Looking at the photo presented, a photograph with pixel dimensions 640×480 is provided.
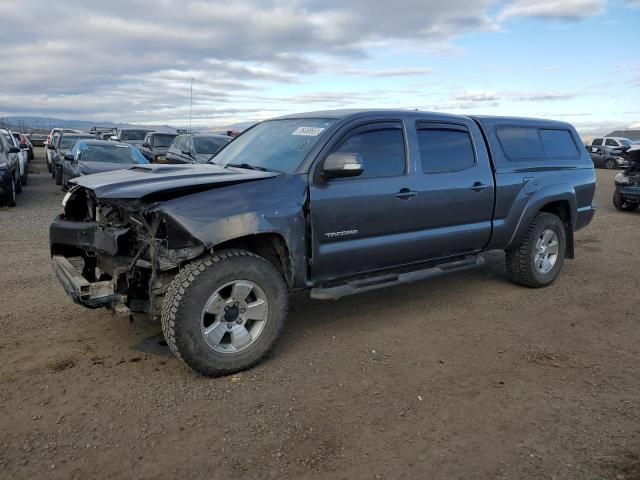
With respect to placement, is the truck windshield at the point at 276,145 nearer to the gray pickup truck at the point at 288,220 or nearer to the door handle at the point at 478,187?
the gray pickup truck at the point at 288,220

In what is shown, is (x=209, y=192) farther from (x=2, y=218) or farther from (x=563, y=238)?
(x=2, y=218)

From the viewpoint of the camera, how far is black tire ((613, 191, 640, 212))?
42.3 feet

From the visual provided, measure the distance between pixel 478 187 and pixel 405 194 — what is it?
40.8 inches

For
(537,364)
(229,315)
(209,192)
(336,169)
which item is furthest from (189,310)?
(537,364)

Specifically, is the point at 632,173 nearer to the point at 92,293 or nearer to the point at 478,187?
the point at 478,187

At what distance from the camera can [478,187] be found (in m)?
5.20

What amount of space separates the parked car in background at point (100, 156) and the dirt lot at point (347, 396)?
7.09 metres

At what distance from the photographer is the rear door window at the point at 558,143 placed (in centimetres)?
616

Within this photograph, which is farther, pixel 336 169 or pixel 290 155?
pixel 290 155

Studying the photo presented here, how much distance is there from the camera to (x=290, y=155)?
4359 millimetres

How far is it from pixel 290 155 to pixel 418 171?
1.20 metres

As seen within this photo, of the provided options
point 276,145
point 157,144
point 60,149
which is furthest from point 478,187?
point 60,149

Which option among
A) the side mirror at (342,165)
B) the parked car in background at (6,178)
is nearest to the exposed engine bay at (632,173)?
the side mirror at (342,165)

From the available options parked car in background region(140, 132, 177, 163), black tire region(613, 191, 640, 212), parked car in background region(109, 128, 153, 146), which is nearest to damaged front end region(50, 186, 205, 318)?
black tire region(613, 191, 640, 212)
